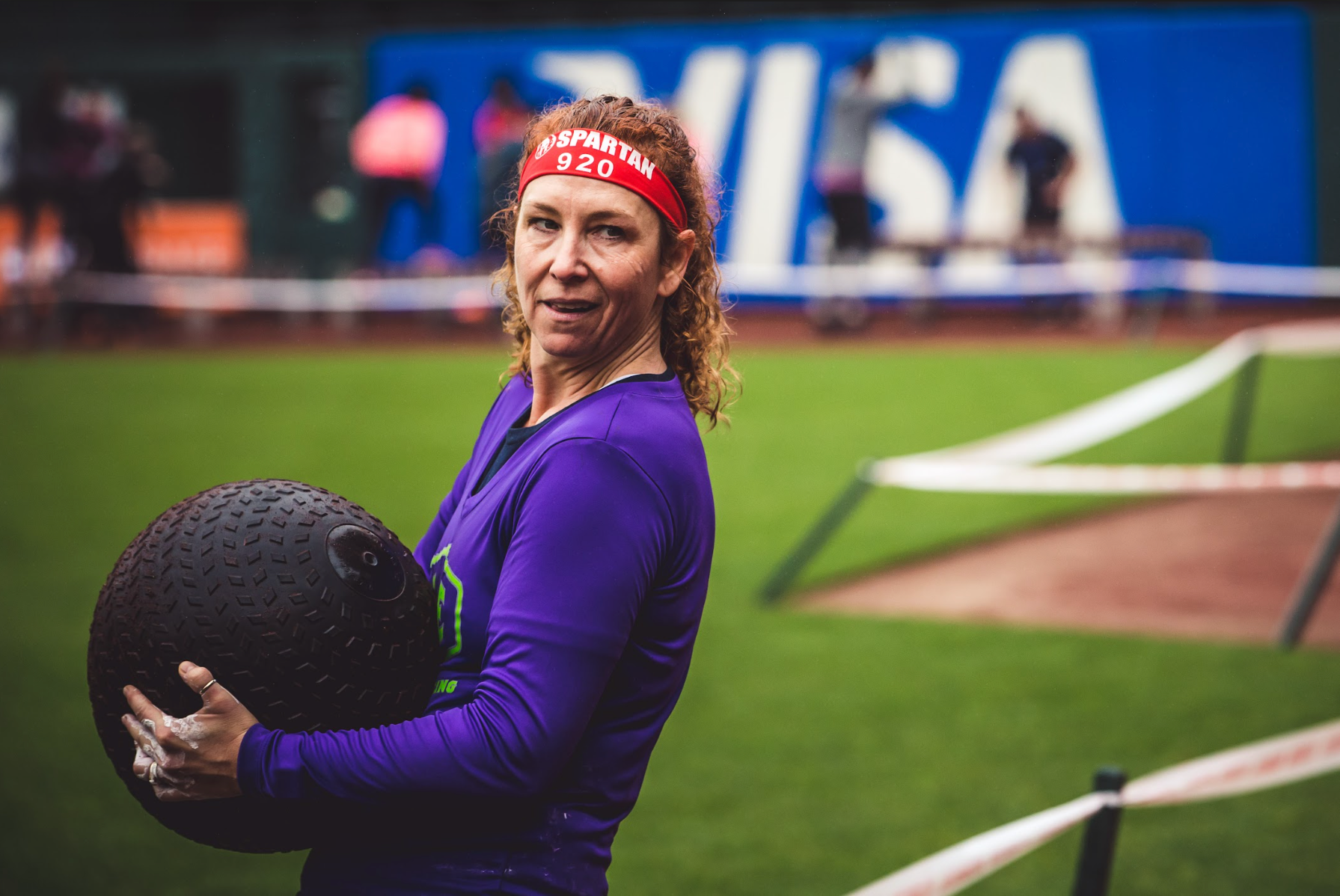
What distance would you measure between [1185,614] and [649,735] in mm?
4963

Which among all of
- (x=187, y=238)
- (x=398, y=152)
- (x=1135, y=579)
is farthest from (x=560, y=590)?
(x=187, y=238)

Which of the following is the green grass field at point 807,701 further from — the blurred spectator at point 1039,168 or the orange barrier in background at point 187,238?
the orange barrier in background at point 187,238

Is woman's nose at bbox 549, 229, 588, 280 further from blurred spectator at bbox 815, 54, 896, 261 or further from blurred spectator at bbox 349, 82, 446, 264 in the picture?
blurred spectator at bbox 349, 82, 446, 264

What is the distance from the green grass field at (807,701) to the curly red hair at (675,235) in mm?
2026

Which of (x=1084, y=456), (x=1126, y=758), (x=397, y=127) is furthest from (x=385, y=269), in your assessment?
(x=1126, y=758)

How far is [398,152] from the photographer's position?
1739 cm

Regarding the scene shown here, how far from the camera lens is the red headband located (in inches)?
79.9

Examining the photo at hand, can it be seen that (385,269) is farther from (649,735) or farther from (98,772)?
(649,735)

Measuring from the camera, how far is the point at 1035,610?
6480 millimetres

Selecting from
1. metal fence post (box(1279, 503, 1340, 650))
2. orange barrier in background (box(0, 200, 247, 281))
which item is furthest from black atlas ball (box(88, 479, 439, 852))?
orange barrier in background (box(0, 200, 247, 281))

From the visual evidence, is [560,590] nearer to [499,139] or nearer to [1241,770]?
[1241,770]

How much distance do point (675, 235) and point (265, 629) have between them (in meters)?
0.85

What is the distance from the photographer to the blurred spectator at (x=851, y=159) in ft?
49.4

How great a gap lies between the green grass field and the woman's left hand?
7.32ft
